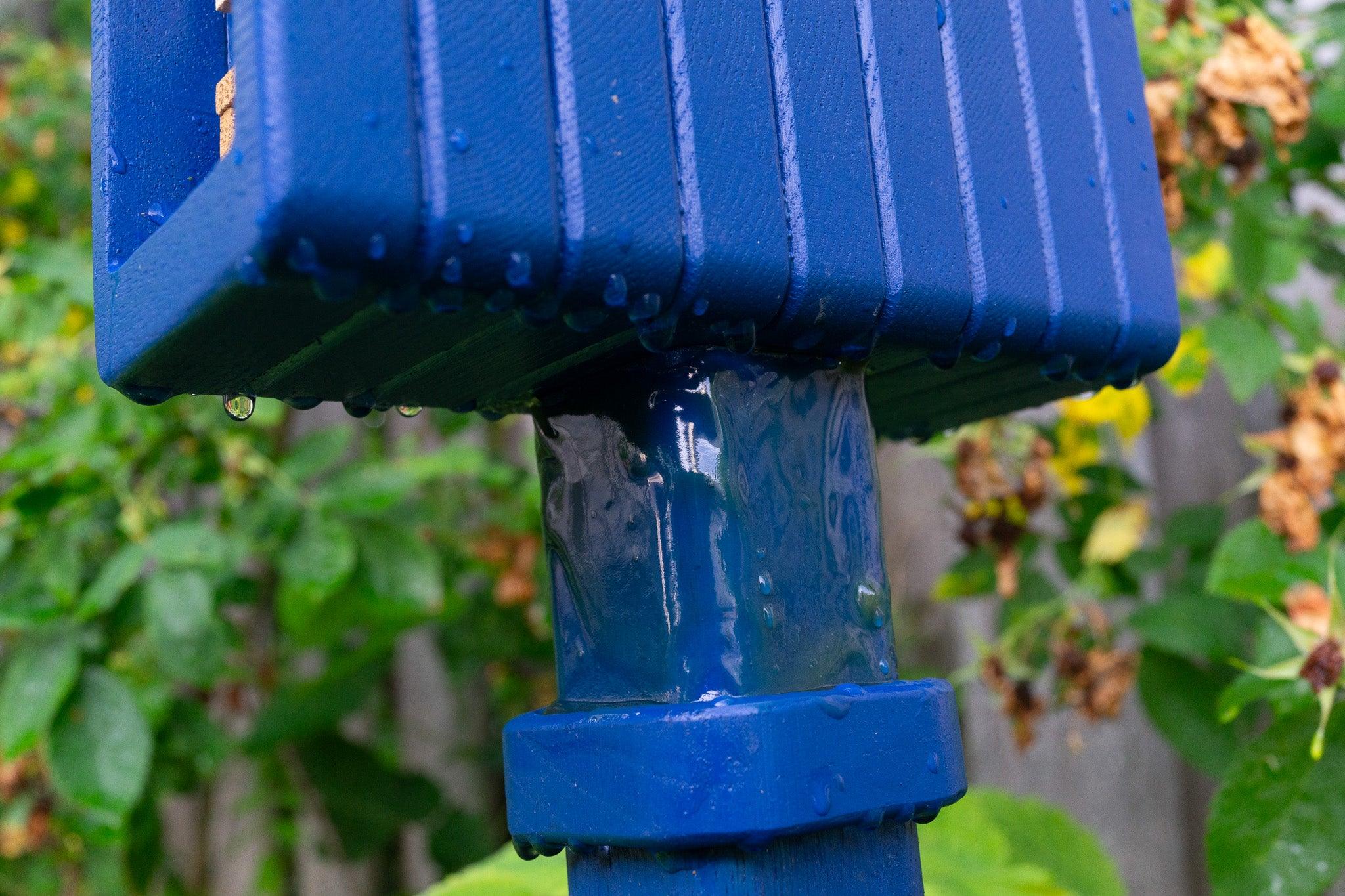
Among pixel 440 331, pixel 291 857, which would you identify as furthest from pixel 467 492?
pixel 440 331

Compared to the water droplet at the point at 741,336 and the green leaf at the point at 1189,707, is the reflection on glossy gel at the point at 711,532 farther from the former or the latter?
the green leaf at the point at 1189,707

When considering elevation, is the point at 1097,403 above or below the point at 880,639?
above

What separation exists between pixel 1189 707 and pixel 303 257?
1148 mm

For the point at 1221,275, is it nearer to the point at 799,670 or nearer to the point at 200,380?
the point at 799,670

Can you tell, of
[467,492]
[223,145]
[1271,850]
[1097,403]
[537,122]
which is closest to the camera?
[537,122]

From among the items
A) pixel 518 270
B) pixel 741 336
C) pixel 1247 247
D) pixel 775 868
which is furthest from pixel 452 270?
pixel 1247 247

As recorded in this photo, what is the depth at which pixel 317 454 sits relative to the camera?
5.12 ft

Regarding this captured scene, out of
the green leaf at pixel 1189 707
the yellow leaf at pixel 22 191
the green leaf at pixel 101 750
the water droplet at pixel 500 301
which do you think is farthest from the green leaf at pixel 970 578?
the yellow leaf at pixel 22 191

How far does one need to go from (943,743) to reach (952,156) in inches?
12.6

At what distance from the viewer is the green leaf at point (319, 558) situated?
138 centimetres

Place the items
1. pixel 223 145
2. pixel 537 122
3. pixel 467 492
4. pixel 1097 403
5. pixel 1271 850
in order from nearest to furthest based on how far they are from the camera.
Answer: pixel 537 122 < pixel 223 145 < pixel 1271 850 < pixel 1097 403 < pixel 467 492

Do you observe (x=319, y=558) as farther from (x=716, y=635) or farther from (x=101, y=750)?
(x=716, y=635)

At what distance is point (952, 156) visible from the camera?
2.18 ft

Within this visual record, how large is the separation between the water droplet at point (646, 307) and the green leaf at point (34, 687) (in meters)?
1.00
